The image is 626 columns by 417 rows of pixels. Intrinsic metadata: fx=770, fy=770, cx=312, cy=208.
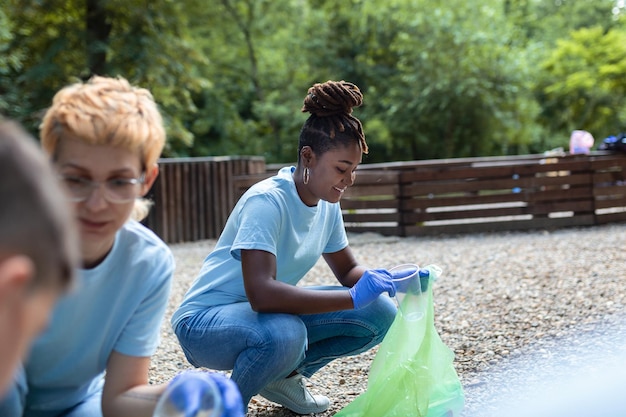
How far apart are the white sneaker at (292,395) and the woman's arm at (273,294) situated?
508 millimetres

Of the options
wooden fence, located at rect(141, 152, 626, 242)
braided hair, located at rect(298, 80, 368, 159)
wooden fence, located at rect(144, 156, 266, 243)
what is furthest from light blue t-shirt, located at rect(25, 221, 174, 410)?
wooden fence, located at rect(144, 156, 266, 243)

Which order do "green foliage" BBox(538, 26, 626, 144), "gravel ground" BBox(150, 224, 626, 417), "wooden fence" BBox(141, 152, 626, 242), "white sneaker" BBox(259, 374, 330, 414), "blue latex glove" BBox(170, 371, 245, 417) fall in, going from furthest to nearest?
"green foliage" BBox(538, 26, 626, 144)
"wooden fence" BBox(141, 152, 626, 242)
"gravel ground" BBox(150, 224, 626, 417)
"white sneaker" BBox(259, 374, 330, 414)
"blue latex glove" BBox(170, 371, 245, 417)

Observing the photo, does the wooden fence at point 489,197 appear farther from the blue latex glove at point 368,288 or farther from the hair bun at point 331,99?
the blue latex glove at point 368,288

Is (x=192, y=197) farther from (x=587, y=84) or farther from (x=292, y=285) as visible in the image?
(x=587, y=84)

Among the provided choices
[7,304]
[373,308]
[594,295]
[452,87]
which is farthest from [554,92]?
[7,304]

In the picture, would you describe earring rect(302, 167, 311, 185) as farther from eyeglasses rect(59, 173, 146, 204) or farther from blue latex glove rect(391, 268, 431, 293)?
eyeglasses rect(59, 173, 146, 204)

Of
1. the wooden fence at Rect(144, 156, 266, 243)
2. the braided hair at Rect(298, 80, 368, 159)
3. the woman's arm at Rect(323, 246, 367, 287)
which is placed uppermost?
the braided hair at Rect(298, 80, 368, 159)

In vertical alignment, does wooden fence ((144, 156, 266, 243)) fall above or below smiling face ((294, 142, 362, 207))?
below

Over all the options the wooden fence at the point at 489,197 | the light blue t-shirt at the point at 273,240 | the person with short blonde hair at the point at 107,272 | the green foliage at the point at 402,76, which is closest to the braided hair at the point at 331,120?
the light blue t-shirt at the point at 273,240

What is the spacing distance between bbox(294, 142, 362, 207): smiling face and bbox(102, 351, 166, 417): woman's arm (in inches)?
40.7

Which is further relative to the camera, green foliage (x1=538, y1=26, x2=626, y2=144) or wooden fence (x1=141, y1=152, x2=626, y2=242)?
green foliage (x1=538, y1=26, x2=626, y2=144)

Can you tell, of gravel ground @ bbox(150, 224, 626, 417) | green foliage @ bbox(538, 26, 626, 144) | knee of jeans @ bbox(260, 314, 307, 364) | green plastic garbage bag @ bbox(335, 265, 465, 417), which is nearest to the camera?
knee of jeans @ bbox(260, 314, 307, 364)

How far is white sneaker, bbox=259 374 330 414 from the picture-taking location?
293cm

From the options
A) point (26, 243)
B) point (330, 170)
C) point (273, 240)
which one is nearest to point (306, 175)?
point (330, 170)
